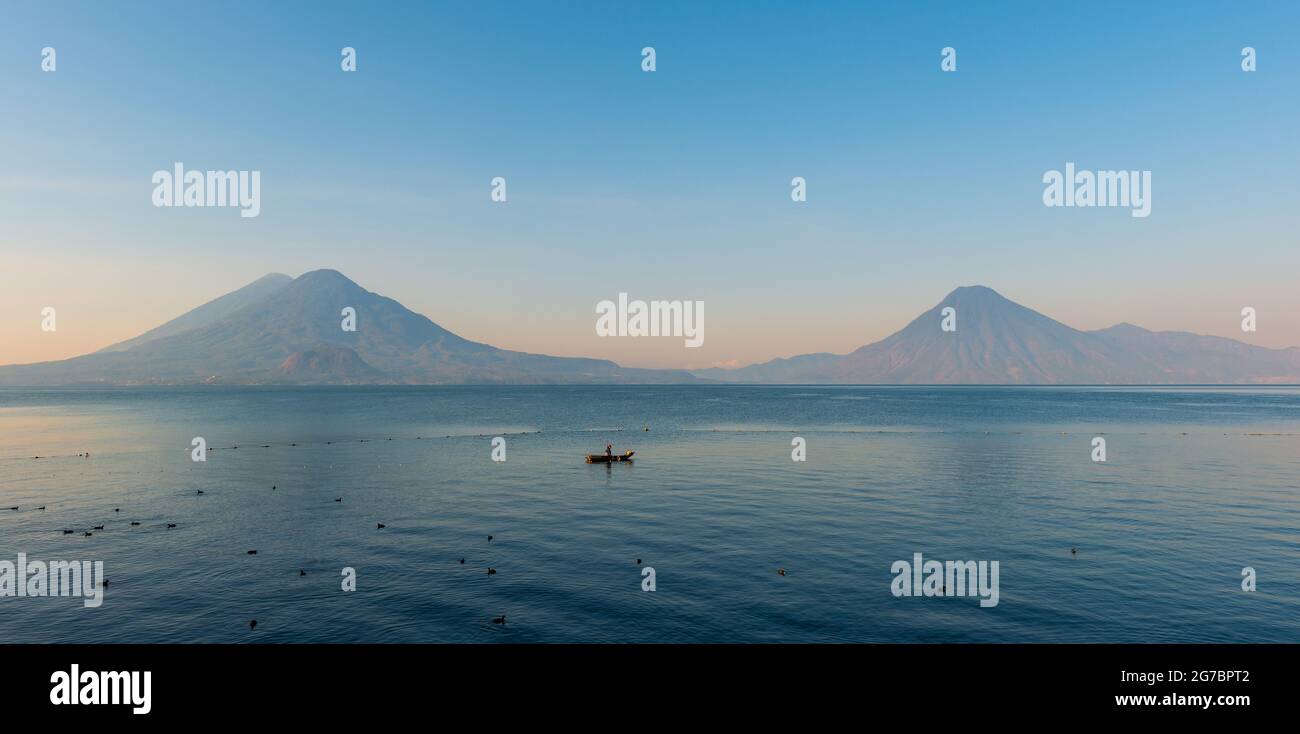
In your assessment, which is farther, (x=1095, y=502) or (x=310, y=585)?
(x=1095, y=502)

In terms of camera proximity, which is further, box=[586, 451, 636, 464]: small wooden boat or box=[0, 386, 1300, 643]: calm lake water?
box=[586, 451, 636, 464]: small wooden boat

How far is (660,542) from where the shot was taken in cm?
4462

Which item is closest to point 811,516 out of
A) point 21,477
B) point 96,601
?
point 96,601

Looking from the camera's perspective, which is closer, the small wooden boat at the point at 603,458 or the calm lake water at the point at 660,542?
the calm lake water at the point at 660,542

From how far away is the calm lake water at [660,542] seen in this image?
29.6 meters

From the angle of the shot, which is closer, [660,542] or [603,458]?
[660,542]

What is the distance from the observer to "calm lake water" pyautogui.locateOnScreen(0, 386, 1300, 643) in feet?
97.1

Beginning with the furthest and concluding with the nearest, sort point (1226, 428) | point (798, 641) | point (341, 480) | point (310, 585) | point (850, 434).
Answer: point (1226, 428)
point (850, 434)
point (341, 480)
point (310, 585)
point (798, 641)

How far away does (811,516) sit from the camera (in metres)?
52.5
